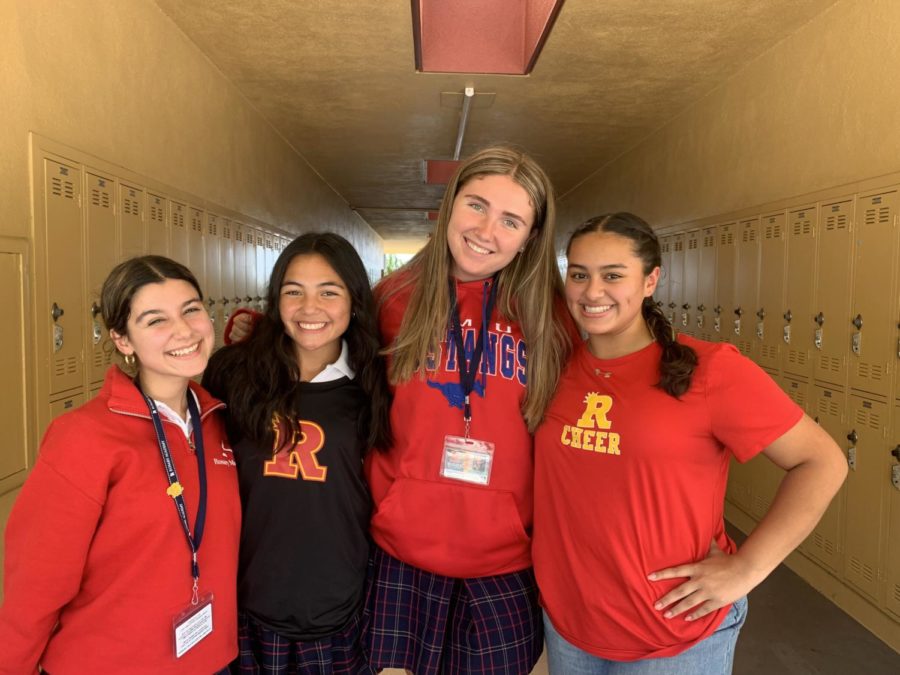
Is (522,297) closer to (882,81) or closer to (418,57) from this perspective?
(882,81)

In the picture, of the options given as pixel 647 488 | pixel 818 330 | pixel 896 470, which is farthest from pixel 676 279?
pixel 647 488

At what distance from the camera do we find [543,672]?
8.92 feet

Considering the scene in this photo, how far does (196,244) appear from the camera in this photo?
4387 millimetres

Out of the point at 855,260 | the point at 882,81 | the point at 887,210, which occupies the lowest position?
the point at 855,260

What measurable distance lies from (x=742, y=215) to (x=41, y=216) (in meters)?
4.37

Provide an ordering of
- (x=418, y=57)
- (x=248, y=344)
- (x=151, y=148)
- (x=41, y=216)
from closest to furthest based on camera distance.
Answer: (x=248, y=344) → (x=41, y=216) → (x=151, y=148) → (x=418, y=57)

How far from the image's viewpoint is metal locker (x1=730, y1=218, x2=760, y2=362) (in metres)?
4.38

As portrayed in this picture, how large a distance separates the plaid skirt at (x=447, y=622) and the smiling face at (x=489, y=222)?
2.72 ft

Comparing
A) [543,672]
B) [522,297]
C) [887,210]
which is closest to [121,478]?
[522,297]

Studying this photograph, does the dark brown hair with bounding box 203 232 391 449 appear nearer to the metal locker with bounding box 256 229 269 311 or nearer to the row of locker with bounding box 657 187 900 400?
the row of locker with bounding box 657 187 900 400

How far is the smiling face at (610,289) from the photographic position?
1479 mm

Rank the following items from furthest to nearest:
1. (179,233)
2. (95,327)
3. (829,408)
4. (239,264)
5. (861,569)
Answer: (239,264) → (179,233) → (829,408) → (861,569) → (95,327)

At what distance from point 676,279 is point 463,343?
15.9 ft

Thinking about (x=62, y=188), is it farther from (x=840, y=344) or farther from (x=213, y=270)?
(x=840, y=344)
